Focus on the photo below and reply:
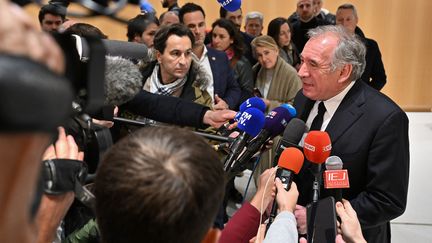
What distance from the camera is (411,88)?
7.25 metres

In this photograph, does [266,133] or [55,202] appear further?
[266,133]

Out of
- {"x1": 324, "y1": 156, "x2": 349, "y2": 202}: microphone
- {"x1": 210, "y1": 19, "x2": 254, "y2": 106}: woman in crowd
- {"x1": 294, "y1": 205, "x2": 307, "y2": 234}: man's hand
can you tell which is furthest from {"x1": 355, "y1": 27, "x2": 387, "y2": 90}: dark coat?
{"x1": 324, "y1": 156, "x2": 349, "y2": 202}: microphone

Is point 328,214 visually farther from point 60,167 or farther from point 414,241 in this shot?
point 414,241

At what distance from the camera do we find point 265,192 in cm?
133

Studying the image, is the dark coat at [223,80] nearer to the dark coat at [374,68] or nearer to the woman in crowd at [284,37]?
the woman in crowd at [284,37]

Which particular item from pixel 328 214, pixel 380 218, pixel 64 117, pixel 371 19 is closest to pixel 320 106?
pixel 380 218

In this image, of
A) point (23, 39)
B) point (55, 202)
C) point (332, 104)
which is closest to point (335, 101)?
point (332, 104)

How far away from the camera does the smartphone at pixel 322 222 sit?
4.03 ft

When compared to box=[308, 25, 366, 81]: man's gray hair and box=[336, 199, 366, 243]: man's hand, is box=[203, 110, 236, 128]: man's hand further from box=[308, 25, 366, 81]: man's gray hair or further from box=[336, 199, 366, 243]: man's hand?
box=[336, 199, 366, 243]: man's hand

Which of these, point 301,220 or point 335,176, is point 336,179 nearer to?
point 335,176

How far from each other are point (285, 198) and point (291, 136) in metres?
0.40

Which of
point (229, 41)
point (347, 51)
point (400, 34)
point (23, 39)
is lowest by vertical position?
point (400, 34)

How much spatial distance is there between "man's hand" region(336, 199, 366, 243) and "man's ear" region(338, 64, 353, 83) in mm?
558

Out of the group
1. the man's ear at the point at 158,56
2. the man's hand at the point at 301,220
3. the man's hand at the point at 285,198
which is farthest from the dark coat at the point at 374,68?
the man's hand at the point at 285,198
